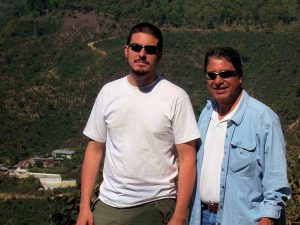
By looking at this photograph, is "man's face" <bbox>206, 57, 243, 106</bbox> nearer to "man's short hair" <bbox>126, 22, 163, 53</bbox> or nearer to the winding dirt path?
"man's short hair" <bbox>126, 22, 163, 53</bbox>

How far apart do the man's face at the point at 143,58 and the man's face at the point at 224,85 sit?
0.30 metres

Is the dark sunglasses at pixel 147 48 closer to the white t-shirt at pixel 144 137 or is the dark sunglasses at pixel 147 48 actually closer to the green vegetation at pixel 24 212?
the white t-shirt at pixel 144 137

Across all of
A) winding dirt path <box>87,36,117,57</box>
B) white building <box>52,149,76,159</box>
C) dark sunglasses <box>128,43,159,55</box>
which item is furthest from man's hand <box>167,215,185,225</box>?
winding dirt path <box>87,36,117,57</box>

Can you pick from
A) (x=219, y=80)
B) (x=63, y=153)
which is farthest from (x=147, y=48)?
(x=63, y=153)

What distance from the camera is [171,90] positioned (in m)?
3.37

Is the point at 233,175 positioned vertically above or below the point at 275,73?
above

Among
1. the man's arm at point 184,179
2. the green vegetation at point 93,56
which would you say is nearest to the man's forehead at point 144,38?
the man's arm at point 184,179

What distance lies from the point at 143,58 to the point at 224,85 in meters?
0.43

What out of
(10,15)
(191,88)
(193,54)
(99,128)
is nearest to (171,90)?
(99,128)

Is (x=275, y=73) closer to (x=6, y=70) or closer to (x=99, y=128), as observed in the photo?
(x=6, y=70)

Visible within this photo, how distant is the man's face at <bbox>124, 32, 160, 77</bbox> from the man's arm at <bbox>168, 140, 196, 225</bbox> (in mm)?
421

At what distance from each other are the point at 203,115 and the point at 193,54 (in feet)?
146

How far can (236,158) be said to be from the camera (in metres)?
3.24

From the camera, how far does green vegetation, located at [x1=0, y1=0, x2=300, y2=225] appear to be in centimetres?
4270
